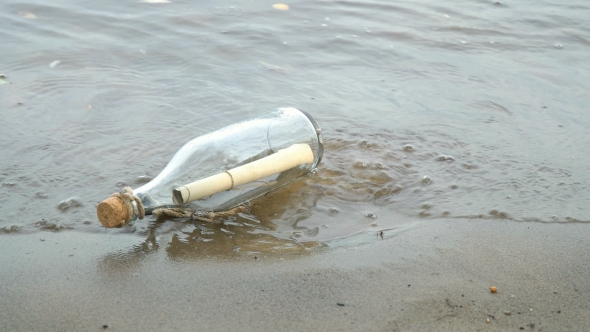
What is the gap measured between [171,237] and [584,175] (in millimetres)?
Answer: 2039

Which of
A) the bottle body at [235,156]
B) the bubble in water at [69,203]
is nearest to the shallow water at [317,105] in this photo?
the bubble in water at [69,203]

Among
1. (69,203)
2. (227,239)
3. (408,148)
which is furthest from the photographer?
(408,148)

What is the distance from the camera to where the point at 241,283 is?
229 cm

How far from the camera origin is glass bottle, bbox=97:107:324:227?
2.51 m

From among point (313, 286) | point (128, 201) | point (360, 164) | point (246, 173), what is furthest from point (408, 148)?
point (128, 201)

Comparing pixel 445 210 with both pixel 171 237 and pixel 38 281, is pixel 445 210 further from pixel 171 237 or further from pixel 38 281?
pixel 38 281

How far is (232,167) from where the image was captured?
2.79 m

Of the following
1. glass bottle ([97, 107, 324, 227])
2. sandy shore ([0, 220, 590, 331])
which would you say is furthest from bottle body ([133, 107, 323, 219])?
sandy shore ([0, 220, 590, 331])

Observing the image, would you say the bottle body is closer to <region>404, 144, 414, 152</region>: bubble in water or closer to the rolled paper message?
the rolled paper message

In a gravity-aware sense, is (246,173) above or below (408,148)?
above

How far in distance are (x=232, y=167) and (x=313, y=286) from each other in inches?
28.3

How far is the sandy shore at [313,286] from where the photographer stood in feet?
6.88

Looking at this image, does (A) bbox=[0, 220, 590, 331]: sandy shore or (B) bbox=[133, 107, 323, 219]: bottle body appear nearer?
(A) bbox=[0, 220, 590, 331]: sandy shore

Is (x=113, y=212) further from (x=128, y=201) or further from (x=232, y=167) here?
(x=232, y=167)
